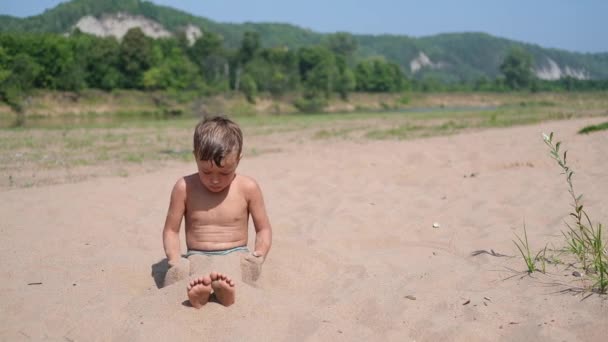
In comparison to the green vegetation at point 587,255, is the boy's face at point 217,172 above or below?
above

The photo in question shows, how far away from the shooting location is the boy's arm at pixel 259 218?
3.19 meters

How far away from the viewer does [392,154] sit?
28.9 feet

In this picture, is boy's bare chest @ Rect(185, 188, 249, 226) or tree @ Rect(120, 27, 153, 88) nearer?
boy's bare chest @ Rect(185, 188, 249, 226)

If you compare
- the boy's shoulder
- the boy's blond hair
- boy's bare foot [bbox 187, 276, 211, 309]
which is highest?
the boy's blond hair

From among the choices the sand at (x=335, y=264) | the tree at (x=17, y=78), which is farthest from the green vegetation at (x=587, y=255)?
the tree at (x=17, y=78)

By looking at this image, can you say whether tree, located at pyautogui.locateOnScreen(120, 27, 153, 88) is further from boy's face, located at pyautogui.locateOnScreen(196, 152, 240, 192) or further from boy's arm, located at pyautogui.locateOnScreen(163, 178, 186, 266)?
boy's face, located at pyautogui.locateOnScreen(196, 152, 240, 192)

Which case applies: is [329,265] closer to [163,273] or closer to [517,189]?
[163,273]

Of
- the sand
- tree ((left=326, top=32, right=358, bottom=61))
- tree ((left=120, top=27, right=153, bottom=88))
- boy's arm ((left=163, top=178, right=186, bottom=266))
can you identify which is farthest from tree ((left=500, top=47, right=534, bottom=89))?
boy's arm ((left=163, top=178, right=186, bottom=266))

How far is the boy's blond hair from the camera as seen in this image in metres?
2.84

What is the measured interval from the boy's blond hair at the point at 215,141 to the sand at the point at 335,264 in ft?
2.33

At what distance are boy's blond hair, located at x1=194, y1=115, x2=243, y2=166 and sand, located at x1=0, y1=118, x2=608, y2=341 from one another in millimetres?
709

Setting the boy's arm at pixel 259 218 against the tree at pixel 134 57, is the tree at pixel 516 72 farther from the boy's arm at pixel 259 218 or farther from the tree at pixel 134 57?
the boy's arm at pixel 259 218

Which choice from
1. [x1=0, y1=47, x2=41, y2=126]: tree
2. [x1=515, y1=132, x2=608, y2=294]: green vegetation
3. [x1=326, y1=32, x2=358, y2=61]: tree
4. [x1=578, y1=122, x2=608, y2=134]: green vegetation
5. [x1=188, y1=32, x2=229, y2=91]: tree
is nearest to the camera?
[x1=515, y1=132, x2=608, y2=294]: green vegetation

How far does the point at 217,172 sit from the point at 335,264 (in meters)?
1.16
